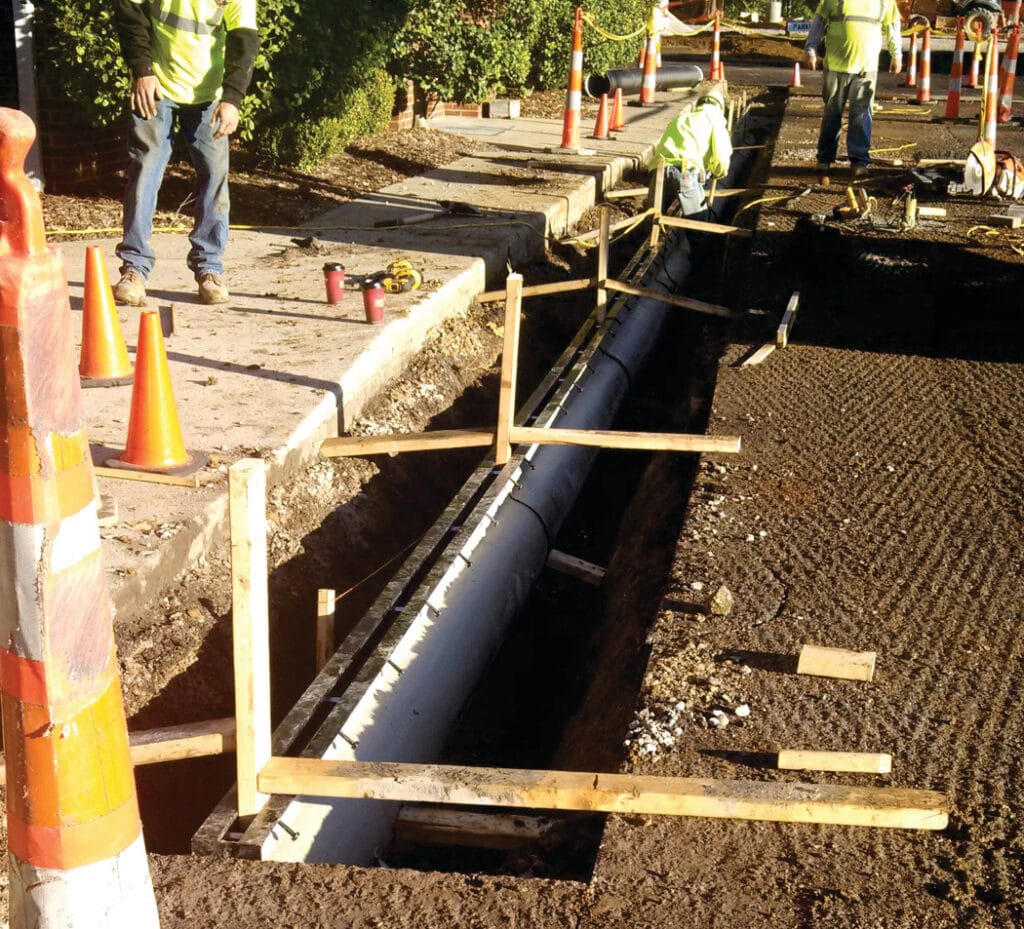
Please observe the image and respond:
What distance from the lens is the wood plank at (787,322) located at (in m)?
7.05

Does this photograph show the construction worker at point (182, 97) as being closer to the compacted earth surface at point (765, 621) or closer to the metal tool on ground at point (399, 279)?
the metal tool on ground at point (399, 279)

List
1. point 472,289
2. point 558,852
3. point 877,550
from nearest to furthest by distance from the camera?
point 558,852 < point 877,550 < point 472,289

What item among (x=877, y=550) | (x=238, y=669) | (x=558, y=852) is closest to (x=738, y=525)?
(x=877, y=550)

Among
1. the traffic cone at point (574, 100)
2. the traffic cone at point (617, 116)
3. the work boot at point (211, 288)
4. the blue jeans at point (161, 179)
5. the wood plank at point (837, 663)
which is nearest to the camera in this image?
the wood plank at point (837, 663)

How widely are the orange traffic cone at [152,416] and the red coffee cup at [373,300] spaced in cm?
193

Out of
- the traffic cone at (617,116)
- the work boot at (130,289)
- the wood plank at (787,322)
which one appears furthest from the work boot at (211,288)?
the traffic cone at (617,116)

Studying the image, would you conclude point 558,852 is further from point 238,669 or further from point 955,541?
point 955,541

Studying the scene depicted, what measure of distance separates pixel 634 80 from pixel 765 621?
14.4m

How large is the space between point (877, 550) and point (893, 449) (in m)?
1.12

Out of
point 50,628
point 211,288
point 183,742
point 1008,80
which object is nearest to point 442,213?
point 211,288

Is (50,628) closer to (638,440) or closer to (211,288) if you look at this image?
(638,440)

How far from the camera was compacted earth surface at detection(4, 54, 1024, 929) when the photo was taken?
2836mm

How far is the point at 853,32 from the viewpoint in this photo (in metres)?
11.5

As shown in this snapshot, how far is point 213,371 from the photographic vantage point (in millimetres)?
6031
